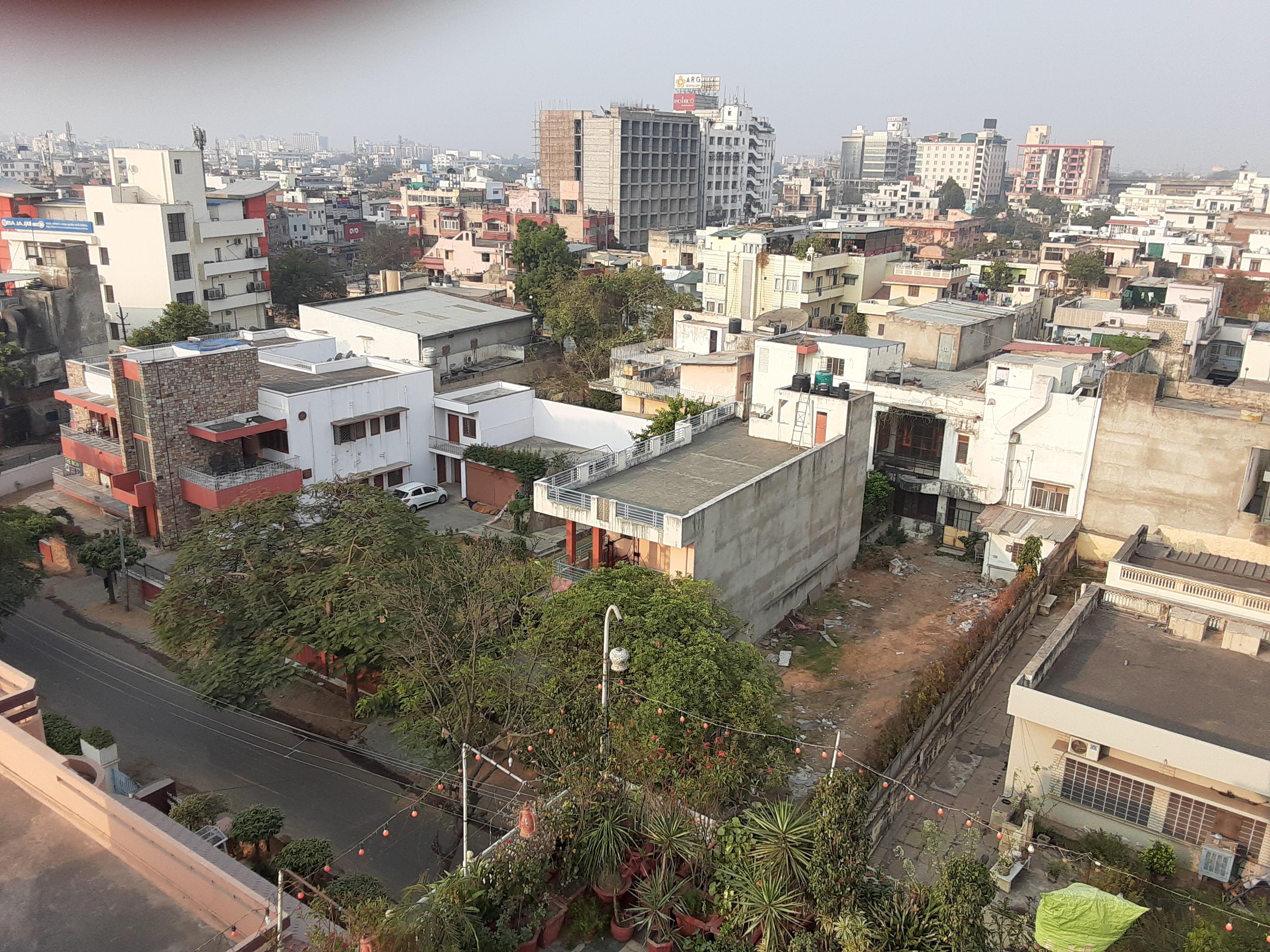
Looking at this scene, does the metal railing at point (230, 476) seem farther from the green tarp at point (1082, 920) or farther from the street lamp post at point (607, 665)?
the green tarp at point (1082, 920)

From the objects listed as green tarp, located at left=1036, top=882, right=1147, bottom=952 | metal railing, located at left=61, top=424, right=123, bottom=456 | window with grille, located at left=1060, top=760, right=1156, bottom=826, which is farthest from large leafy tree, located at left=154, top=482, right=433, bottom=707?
window with grille, located at left=1060, top=760, right=1156, bottom=826

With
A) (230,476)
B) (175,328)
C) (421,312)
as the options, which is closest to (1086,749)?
(230,476)

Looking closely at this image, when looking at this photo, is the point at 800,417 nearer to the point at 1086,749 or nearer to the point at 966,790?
the point at 966,790

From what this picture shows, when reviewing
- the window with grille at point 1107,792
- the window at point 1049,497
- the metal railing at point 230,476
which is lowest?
the window with grille at point 1107,792

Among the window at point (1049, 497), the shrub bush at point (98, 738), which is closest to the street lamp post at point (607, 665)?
the shrub bush at point (98, 738)

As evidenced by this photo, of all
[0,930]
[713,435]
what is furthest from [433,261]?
[0,930]
